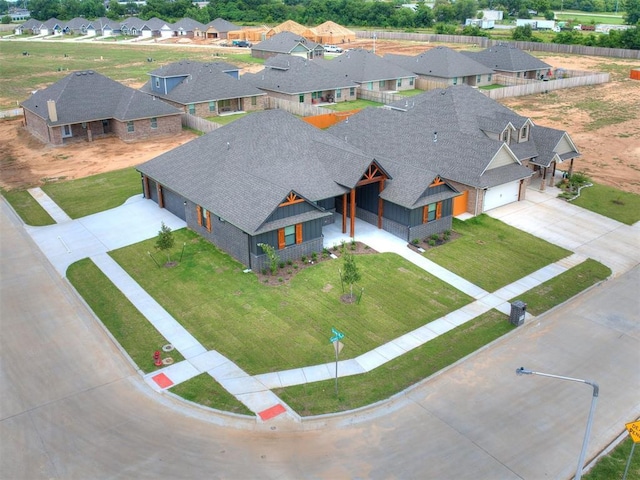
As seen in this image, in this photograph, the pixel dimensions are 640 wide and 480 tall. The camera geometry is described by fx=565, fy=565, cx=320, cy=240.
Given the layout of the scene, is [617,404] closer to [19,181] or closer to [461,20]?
[19,181]

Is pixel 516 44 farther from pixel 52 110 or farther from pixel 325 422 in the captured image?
pixel 325 422

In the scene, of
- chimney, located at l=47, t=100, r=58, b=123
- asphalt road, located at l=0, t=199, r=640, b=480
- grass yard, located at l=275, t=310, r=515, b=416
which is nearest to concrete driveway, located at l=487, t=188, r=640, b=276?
asphalt road, located at l=0, t=199, r=640, b=480

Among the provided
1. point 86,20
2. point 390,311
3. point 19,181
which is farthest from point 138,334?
point 86,20

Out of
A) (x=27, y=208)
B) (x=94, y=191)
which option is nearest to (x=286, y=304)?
(x=94, y=191)

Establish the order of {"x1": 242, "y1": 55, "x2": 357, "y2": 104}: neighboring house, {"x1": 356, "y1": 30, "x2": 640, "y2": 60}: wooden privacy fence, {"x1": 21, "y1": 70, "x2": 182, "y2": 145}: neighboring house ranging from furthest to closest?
{"x1": 356, "y1": 30, "x2": 640, "y2": 60}: wooden privacy fence
{"x1": 242, "y1": 55, "x2": 357, "y2": 104}: neighboring house
{"x1": 21, "y1": 70, "x2": 182, "y2": 145}: neighboring house

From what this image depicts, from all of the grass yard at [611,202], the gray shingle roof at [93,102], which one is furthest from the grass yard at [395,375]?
the gray shingle roof at [93,102]

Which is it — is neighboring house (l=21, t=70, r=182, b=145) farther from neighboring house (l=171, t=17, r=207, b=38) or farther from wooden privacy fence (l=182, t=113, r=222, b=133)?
neighboring house (l=171, t=17, r=207, b=38)
